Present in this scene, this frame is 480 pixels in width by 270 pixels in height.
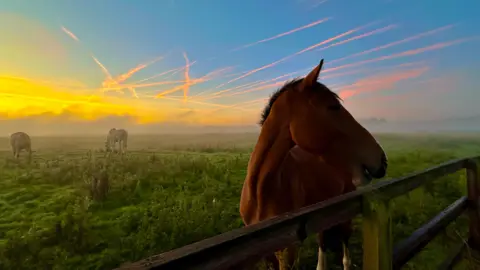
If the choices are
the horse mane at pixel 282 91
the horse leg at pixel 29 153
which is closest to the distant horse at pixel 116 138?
A: the horse leg at pixel 29 153

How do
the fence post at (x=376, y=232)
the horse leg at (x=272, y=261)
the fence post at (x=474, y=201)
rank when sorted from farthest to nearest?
1. the fence post at (x=474, y=201)
2. the horse leg at (x=272, y=261)
3. the fence post at (x=376, y=232)

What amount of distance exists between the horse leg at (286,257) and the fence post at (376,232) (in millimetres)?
1040

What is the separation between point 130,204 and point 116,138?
127 inches

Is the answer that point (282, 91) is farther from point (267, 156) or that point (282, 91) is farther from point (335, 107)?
point (267, 156)

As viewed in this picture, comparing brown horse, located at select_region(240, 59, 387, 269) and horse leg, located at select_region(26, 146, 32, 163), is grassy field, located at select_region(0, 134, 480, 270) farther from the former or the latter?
brown horse, located at select_region(240, 59, 387, 269)

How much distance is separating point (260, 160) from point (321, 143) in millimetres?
534

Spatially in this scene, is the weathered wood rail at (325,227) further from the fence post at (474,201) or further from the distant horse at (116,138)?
the distant horse at (116,138)

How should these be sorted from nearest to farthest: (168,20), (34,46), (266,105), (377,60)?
(266,105) < (34,46) < (168,20) < (377,60)

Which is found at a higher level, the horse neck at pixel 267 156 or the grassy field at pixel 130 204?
the horse neck at pixel 267 156

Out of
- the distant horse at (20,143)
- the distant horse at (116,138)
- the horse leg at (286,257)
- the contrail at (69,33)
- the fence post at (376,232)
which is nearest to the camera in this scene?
the fence post at (376,232)

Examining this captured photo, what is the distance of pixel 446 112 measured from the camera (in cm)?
1094

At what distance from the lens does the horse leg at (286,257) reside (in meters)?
2.36

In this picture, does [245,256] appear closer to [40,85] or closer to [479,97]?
[40,85]

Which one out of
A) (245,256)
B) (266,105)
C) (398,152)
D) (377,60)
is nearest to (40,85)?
(266,105)
